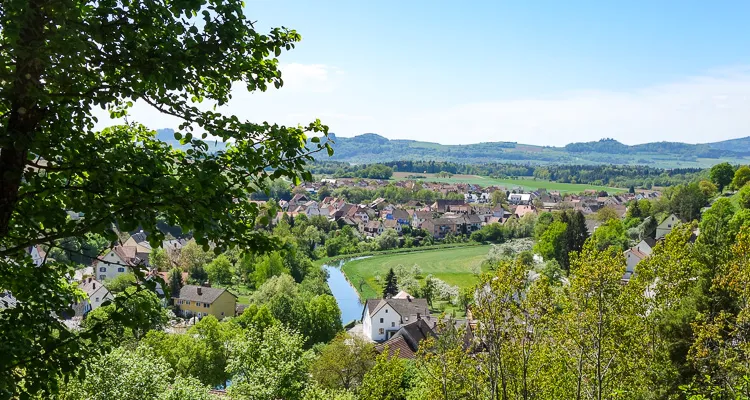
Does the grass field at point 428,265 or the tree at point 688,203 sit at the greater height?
the tree at point 688,203

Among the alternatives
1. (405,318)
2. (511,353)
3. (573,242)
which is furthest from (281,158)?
(573,242)

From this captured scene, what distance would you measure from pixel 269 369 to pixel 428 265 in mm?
54173

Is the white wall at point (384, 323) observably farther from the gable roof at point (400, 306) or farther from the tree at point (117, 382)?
the tree at point (117, 382)

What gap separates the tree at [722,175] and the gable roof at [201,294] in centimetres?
7149

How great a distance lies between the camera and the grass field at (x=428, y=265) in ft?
196

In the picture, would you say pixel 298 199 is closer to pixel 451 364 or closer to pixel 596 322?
pixel 451 364

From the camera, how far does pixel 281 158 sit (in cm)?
491

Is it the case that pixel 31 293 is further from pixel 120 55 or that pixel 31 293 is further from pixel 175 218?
pixel 120 55

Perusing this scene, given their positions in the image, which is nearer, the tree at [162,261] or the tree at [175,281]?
the tree at [175,281]

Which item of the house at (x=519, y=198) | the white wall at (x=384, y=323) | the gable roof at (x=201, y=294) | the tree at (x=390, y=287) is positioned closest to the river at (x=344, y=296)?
the tree at (x=390, y=287)

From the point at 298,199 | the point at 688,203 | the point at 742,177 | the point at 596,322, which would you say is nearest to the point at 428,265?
the point at 688,203

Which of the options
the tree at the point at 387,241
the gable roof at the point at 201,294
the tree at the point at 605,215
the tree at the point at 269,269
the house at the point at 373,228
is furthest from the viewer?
the house at the point at 373,228

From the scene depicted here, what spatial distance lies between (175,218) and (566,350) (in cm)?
814

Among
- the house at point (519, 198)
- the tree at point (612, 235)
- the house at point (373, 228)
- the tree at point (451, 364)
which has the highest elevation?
the tree at point (451, 364)
